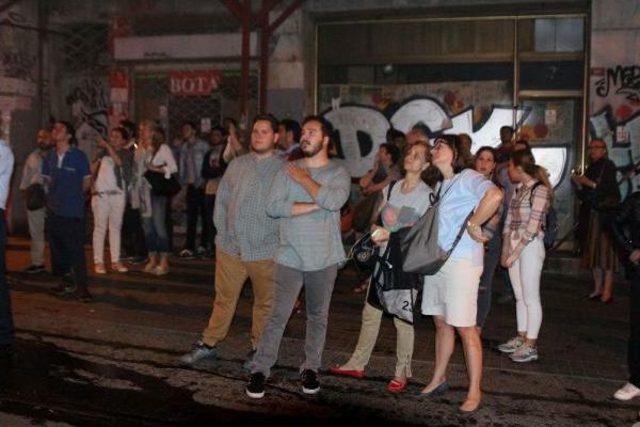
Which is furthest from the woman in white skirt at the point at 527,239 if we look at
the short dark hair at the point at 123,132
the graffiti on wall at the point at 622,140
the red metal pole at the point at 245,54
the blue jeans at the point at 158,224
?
the red metal pole at the point at 245,54

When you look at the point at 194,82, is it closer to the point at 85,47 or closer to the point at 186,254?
the point at 85,47

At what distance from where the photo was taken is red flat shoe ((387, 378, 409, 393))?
649cm

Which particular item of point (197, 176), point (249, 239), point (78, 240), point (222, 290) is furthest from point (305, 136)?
point (197, 176)

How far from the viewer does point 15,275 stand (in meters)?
11.2

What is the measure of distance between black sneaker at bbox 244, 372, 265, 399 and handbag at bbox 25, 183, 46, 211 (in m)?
5.99

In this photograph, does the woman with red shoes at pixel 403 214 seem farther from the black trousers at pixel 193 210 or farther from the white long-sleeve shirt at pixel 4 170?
the black trousers at pixel 193 210

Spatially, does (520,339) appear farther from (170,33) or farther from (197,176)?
(170,33)

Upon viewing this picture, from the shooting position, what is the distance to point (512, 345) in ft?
25.7

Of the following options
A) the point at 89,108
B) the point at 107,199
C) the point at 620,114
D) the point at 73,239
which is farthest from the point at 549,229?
the point at 89,108

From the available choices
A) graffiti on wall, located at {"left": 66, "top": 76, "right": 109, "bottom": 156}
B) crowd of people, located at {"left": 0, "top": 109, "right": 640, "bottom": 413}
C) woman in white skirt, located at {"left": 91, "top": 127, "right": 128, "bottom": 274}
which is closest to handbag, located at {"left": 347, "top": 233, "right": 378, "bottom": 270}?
crowd of people, located at {"left": 0, "top": 109, "right": 640, "bottom": 413}

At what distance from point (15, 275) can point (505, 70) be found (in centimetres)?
857

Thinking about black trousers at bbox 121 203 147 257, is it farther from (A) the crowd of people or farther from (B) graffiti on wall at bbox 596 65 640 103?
(B) graffiti on wall at bbox 596 65 640 103

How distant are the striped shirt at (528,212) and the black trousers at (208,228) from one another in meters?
6.68

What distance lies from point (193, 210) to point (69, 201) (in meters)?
4.52
